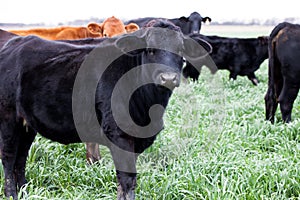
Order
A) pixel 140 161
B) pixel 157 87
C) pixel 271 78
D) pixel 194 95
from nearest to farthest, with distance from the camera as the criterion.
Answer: pixel 157 87 → pixel 140 161 → pixel 271 78 → pixel 194 95

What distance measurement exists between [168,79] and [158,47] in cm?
30

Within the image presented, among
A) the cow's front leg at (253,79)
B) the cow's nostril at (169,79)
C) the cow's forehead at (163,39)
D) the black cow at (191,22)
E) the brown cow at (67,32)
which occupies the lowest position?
the cow's front leg at (253,79)

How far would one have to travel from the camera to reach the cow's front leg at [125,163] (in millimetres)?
3311

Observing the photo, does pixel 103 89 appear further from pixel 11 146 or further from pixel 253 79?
pixel 253 79

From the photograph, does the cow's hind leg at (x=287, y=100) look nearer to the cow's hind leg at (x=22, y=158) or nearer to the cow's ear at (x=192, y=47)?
the cow's ear at (x=192, y=47)

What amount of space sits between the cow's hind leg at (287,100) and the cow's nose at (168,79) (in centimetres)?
396

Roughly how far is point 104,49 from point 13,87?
32.6 inches

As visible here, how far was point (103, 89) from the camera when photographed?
3.33 meters

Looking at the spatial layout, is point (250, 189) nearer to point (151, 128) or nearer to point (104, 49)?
point (151, 128)

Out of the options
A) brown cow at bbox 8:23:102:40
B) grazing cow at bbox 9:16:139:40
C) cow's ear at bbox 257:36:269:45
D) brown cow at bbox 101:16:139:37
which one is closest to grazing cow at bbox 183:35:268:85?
cow's ear at bbox 257:36:269:45

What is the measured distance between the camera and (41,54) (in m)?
3.62

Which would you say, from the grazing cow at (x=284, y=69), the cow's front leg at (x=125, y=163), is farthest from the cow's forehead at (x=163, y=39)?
the grazing cow at (x=284, y=69)

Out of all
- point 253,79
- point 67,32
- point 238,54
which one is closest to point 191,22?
point 238,54

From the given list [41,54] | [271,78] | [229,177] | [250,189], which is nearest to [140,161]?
[229,177]
